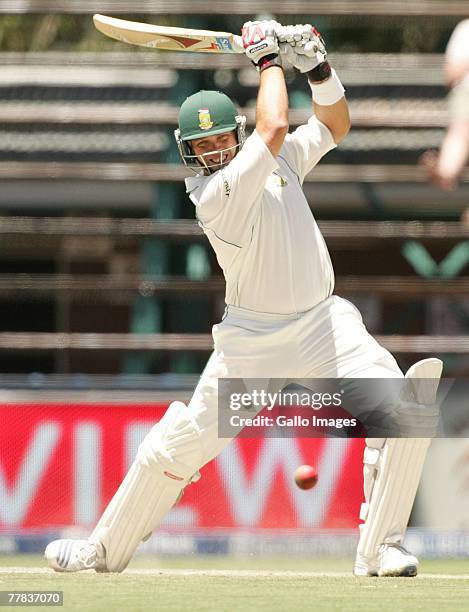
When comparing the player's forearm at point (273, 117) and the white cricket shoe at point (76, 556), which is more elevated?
the player's forearm at point (273, 117)

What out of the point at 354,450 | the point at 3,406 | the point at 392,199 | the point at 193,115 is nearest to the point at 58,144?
the point at 392,199

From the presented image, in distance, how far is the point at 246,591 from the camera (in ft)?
14.1

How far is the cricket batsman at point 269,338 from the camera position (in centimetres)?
478

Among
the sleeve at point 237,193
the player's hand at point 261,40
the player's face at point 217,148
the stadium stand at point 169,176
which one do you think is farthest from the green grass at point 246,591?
the stadium stand at point 169,176

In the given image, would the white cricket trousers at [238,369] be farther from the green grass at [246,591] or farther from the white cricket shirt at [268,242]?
the green grass at [246,591]

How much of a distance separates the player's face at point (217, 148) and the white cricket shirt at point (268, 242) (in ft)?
0.21

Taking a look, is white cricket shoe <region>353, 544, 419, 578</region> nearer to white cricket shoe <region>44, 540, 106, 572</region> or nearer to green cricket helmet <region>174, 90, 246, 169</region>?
white cricket shoe <region>44, 540, 106, 572</region>

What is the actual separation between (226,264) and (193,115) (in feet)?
1.62

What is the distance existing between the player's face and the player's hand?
0.86 ft

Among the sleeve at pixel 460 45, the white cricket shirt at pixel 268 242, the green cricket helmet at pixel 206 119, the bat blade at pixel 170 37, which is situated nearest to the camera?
the white cricket shirt at pixel 268 242

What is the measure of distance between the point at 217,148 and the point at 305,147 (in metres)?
0.34

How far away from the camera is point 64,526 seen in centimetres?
661

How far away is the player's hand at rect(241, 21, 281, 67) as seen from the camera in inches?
186

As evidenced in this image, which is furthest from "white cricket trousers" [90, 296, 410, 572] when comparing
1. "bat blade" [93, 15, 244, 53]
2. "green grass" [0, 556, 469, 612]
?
Answer: "bat blade" [93, 15, 244, 53]
